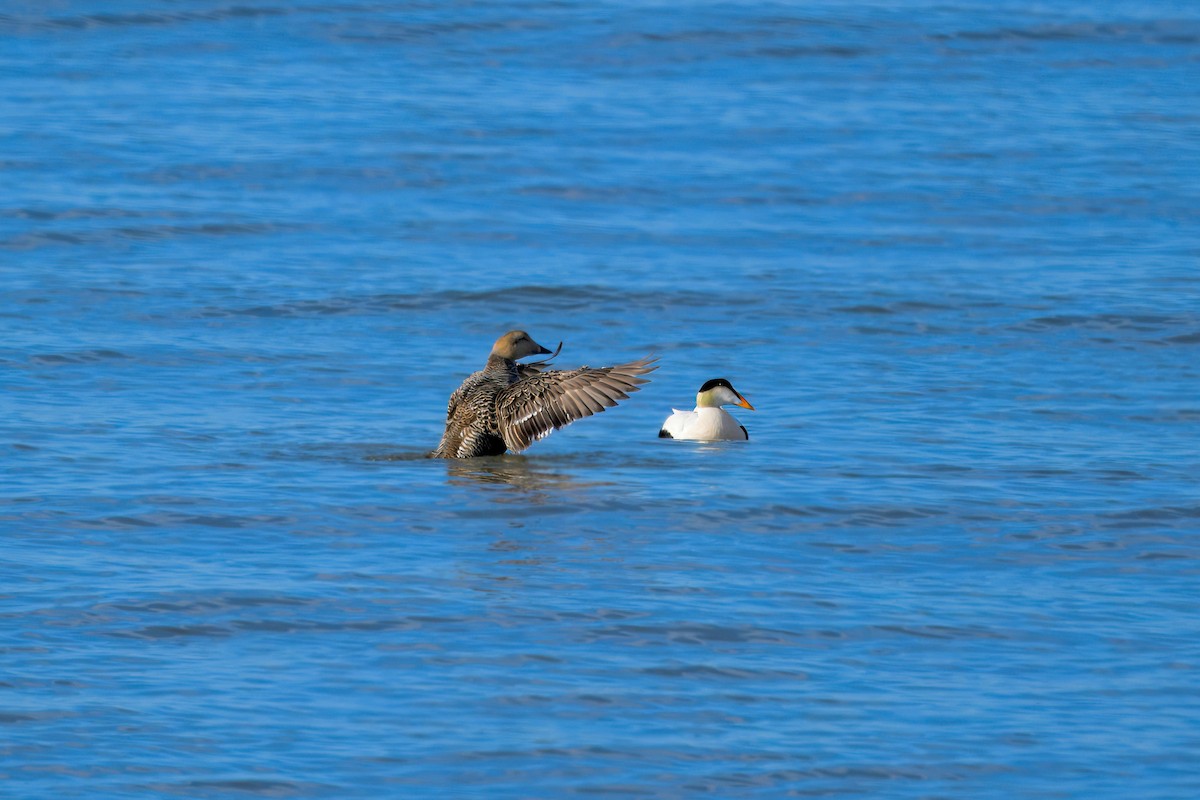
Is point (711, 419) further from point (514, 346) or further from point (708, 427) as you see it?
point (514, 346)

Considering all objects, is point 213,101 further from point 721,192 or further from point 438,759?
point 438,759

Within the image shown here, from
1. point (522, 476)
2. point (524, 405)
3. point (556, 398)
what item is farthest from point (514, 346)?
point (522, 476)

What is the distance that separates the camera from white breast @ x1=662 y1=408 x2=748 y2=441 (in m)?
A: 12.4

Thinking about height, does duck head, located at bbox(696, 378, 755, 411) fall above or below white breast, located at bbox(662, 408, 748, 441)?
above

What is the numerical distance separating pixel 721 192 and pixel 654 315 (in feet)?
14.4

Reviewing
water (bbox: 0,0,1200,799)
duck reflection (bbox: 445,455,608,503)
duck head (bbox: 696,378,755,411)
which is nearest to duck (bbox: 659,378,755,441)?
duck head (bbox: 696,378,755,411)

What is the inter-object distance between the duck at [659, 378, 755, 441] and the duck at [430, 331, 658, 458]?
747mm

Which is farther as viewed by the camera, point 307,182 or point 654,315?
point 307,182

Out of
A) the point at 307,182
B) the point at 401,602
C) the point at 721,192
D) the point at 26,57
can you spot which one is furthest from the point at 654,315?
the point at 26,57

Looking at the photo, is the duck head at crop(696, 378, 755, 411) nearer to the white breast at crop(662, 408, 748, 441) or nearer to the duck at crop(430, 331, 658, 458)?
the white breast at crop(662, 408, 748, 441)

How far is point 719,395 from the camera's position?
41.5 ft

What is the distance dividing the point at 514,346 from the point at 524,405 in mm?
858

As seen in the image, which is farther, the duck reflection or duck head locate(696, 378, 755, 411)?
duck head locate(696, 378, 755, 411)

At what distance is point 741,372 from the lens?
13984 millimetres
